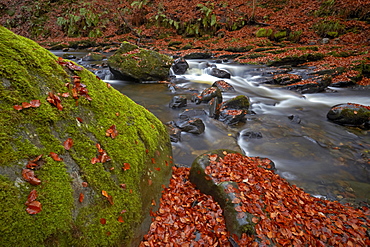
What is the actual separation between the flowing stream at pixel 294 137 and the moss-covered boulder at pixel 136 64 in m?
0.58

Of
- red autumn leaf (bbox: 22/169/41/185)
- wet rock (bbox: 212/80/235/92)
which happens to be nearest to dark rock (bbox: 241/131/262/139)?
A: wet rock (bbox: 212/80/235/92)

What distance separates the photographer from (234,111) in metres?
8.15

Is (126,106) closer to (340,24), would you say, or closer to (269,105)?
(269,105)

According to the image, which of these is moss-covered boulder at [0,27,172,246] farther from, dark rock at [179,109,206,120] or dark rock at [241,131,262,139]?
dark rock at [179,109,206,120]

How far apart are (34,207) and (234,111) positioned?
735cm

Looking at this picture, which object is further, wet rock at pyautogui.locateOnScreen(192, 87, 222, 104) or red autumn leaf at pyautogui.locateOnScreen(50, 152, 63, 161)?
wet rock at pyautogui.locateOnScreen(192, 87, 222, 104)

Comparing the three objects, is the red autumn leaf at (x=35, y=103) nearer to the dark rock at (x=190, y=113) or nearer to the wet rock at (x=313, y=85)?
the dark rock at (x=190, y=113)

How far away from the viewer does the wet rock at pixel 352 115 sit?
24.8 feet

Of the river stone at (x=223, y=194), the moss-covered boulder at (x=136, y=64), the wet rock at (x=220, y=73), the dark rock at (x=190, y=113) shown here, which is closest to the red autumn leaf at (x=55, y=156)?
the river stone at (x=223, y=194)

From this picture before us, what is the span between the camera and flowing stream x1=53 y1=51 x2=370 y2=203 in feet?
16.8

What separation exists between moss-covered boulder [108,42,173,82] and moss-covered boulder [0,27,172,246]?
8.77 metres

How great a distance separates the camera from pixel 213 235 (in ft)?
9.50

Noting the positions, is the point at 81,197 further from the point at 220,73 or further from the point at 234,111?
the point at 220,73

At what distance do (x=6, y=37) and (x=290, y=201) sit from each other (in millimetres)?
4733
